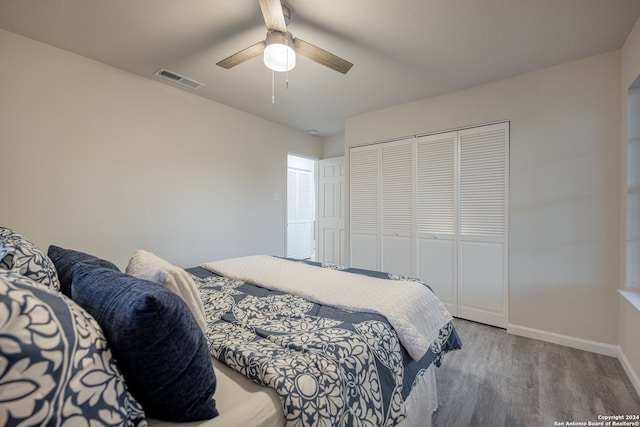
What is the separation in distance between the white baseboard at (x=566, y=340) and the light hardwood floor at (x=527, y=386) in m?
0.05

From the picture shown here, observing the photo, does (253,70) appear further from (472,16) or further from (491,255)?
(491,255)

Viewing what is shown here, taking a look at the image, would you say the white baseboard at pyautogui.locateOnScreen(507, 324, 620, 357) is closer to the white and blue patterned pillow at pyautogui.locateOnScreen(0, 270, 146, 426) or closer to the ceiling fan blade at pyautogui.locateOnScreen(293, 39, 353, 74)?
the ceiling fan blade at pyautogui.locateOnScreen(293, 39, 353, 74)

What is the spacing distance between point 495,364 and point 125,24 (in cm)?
369

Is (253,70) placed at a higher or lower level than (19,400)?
higher

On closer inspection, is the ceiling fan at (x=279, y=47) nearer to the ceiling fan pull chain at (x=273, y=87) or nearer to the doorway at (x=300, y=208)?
the ceiling fan pull chain at (x=273, y=87)

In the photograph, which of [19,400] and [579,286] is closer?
[19,400]

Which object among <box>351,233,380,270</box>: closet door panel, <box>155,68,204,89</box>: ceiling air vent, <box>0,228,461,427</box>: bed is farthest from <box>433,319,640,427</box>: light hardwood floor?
<box>155,68,204,89</box>: ceiling air vent

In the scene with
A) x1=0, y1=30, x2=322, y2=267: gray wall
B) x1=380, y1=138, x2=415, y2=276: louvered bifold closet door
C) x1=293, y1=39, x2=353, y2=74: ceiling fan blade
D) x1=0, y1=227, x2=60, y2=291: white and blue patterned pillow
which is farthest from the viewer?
x1=380, y1=138, x2=415, y2=276: louvered bifold closet door

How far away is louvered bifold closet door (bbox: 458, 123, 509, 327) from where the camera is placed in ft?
9.21

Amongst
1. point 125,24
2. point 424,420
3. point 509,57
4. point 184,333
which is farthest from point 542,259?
point 125,24

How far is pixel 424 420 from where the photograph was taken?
148 centimetres

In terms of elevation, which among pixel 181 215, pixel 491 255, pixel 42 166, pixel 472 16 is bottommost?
pixel 491 255

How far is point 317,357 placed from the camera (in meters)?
0.98

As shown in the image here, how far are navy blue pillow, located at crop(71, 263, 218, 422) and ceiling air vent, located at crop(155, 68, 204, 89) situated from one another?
8.59ft
